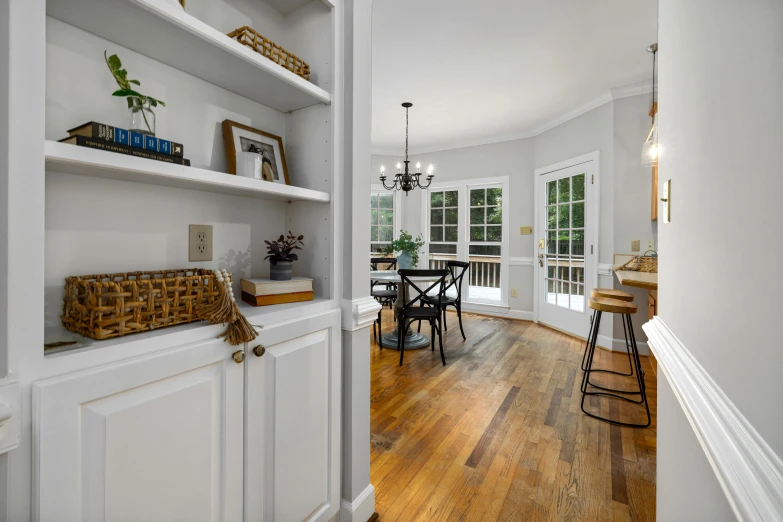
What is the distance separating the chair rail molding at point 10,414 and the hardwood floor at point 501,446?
4.40ft

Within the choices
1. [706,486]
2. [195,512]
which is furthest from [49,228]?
[706,486]

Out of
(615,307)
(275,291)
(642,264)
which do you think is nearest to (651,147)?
(615,307)

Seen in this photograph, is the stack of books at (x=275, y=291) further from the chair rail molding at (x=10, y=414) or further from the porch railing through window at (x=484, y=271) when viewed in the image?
the porch railing through window at (x=484, y=271)

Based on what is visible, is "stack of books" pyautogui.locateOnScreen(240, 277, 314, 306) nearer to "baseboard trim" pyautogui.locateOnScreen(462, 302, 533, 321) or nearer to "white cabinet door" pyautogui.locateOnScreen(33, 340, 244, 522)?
"white cabinet door" pyautogui.locateOnScreen(33, 340, 244, 522)

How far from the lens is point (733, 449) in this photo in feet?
1.62

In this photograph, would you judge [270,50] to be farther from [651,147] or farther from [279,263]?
[651,147]

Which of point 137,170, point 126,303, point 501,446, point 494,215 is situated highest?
point 494,215

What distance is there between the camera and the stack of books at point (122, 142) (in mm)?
776

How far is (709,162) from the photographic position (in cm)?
69

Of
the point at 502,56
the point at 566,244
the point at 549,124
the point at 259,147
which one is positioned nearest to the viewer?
the point at 259,147

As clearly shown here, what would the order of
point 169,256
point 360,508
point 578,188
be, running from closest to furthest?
point 169,256 < point 360,508 < point 578,188

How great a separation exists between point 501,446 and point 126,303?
1.99 m

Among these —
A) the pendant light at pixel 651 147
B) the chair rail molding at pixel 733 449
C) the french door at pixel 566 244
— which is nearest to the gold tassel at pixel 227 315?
the chair rail molding at pixel 733 449

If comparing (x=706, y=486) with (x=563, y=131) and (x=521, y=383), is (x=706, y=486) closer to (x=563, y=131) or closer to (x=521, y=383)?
(x=521, y=383)
